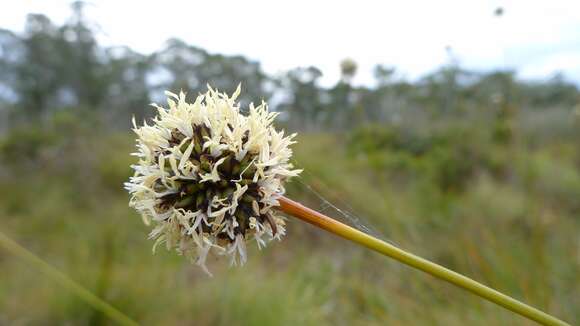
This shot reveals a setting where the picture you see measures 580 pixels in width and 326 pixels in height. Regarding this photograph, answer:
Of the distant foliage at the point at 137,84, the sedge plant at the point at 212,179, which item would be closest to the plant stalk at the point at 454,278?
the sedge plant at the point at 212,179

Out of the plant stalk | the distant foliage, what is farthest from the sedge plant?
the distant foliage

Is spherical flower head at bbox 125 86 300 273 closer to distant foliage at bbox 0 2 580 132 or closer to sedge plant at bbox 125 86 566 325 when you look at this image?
sedge plant at bbox 125 86 566 325

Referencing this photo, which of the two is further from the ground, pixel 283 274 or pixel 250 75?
pixel 250 75

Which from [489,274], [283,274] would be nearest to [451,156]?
[283,274]

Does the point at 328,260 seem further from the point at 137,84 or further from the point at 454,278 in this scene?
the point at 137,84

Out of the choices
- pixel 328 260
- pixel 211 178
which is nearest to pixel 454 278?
pixel 211 178

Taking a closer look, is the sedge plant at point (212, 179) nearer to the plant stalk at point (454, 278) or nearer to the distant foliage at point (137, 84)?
the plant stalk at point (454, 278)

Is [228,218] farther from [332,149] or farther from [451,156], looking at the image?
[332,149]
